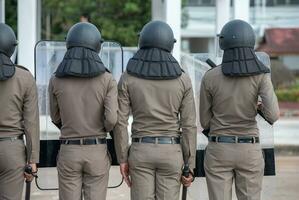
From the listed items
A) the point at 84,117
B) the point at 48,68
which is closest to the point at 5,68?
the point at 84,117

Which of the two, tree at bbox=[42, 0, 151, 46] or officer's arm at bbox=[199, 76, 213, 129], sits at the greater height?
tree at bbox=[42, 0, 151, 46]

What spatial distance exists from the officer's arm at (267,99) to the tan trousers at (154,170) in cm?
76

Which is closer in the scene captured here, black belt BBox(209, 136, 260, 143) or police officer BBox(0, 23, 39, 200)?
police officer BBox(0, 23, 39, 200)

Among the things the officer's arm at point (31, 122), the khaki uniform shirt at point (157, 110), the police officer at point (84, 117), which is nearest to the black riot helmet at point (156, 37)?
the khaki uniform shirt at point (157, 110)

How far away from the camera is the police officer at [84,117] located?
4.94m

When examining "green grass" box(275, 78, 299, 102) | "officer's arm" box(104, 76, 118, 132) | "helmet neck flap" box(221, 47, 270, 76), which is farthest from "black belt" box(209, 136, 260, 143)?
"green grass" box(275, 78, 299, 102)

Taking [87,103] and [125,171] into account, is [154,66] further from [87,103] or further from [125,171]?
[125,171]

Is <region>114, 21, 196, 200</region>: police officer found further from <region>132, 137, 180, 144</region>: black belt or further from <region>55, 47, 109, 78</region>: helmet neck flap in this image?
<region>55, 47, 109, 78</region>: helmet neck flap

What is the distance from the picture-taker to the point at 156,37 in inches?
199

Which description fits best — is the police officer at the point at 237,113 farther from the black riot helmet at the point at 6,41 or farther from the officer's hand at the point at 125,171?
the black riot helmet at the point at 6,41

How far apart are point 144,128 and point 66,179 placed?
71 cm

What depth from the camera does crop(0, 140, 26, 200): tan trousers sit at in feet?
16.3

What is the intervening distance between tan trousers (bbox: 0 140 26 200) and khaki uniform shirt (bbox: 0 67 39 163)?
0.26 ft

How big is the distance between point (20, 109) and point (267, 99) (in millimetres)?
1911
